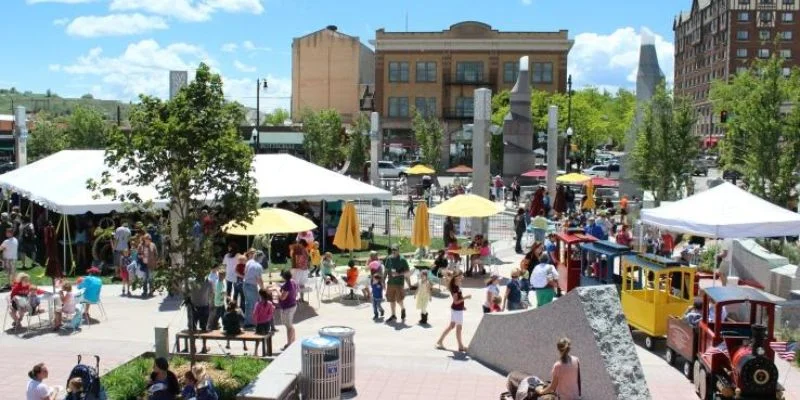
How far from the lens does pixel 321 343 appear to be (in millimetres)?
11023

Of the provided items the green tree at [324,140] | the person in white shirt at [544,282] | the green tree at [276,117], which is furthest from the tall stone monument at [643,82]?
the green tree at [276,117]

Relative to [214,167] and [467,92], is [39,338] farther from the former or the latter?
[467,92]

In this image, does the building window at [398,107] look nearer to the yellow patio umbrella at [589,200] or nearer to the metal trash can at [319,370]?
the yellow patio umbrella at [589,200]

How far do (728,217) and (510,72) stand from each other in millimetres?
60398

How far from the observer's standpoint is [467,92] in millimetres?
76625

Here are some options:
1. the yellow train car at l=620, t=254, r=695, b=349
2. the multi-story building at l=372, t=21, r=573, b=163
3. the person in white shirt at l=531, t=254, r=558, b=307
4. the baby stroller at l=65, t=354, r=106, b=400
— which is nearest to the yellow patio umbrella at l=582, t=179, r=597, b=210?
the person in white shirt at l=531, t=254, r=558, b=307

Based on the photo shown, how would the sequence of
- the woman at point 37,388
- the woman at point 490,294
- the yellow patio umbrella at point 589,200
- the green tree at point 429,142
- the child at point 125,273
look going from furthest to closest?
1. the green tree at point 429,142
2. the yellow patio umbrella at point 589,200
3. the child at point 125,273
4. the woman at point 490,294
5. the woman at point 37,388

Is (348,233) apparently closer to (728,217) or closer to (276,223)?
(276,223)

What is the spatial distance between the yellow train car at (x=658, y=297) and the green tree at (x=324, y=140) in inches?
2133

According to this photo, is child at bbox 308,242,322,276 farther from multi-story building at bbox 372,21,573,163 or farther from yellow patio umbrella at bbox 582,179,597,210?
multi-story building at bbox 372,21,573,163

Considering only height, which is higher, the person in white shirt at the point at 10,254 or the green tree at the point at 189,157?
the green tree at the point at 189,157

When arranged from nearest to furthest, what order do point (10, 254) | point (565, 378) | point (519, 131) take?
point (565, 378)
point (10, 254)
point (519, 131)

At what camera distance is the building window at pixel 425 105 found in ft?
252

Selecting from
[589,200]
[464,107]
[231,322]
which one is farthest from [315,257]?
[464,107]
